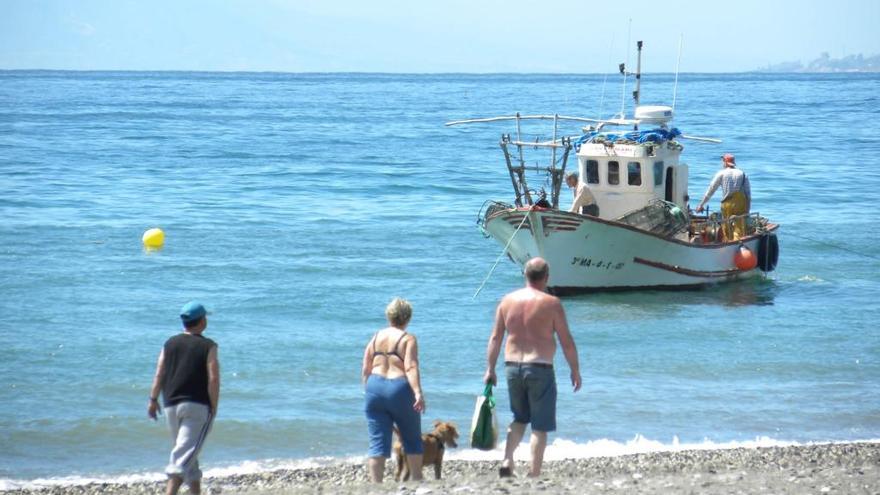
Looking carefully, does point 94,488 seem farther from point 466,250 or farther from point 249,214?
point 249,214

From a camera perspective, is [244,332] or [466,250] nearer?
[244,332]

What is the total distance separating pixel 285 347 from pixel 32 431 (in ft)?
16.4

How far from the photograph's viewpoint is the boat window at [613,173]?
72.7 ft

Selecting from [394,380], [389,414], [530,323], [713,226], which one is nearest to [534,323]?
[530,323]

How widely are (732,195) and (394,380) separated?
14.7 m

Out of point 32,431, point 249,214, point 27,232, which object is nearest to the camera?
point 32,431

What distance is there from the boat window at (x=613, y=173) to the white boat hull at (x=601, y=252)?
47.0 inches

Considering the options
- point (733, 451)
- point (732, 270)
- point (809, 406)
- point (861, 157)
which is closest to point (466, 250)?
point (732, 270)

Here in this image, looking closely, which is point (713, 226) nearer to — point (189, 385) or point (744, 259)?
point (744, 259)

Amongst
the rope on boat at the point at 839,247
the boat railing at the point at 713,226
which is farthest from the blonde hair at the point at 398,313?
the rope on boat at the point at 839,247

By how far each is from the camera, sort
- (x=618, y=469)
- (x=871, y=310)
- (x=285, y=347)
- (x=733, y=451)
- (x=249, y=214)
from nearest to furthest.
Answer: (x=618, y=469) → (x=733, y=451) → (x=285, y=347) → (x=871, y=310) → (x=249, y=214)

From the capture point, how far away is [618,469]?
11156 millimetres

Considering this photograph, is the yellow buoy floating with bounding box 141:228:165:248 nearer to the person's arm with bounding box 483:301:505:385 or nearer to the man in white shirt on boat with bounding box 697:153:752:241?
the man in white shirt on boat with bounding box 697:153:752:241

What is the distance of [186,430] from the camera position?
884 centimetres
